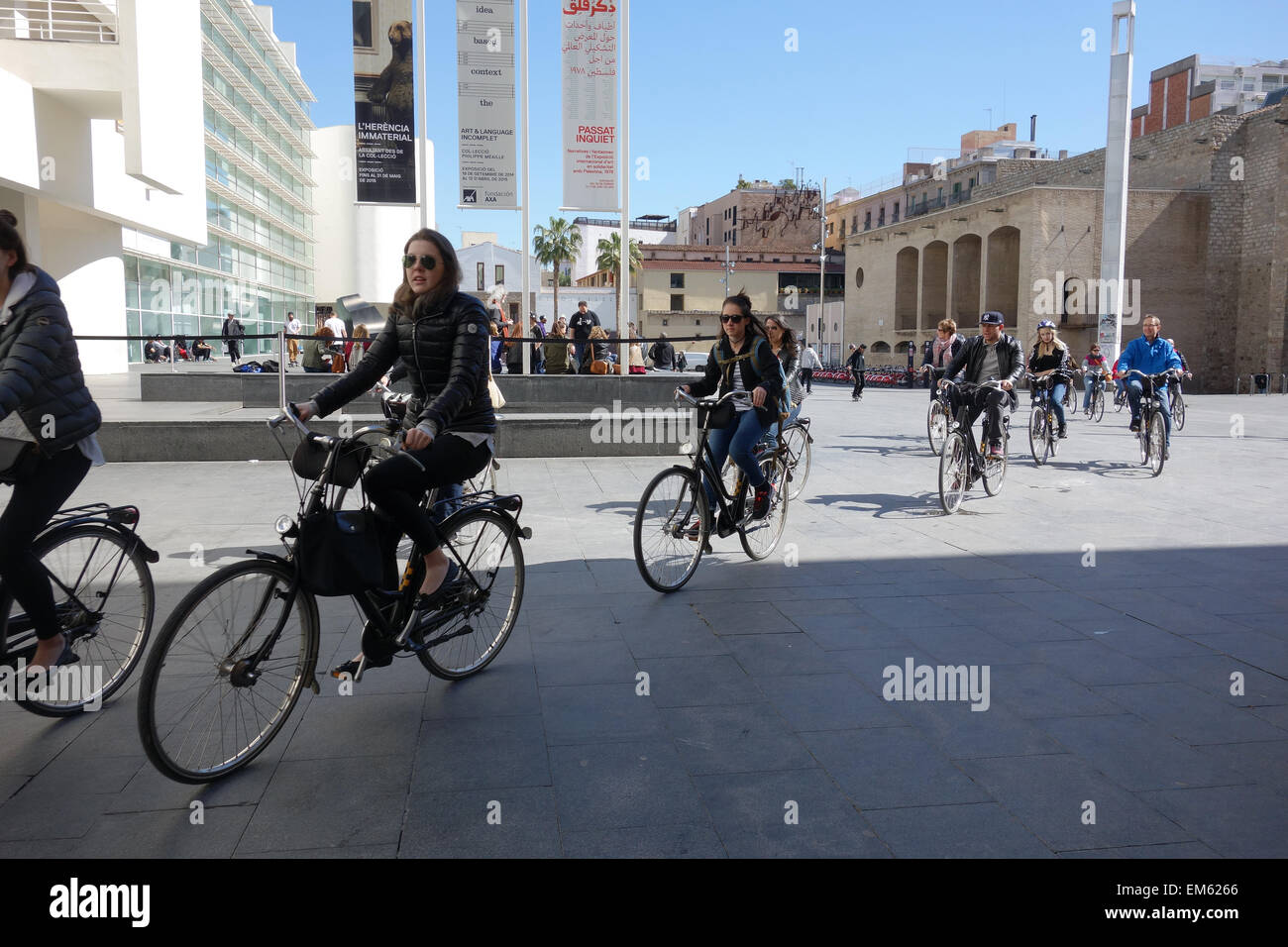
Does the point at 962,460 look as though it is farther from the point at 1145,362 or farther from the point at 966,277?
the point at 966,277

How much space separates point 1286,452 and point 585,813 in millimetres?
14320

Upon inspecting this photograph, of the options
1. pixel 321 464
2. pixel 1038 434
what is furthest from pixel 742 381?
pixel 1038 434

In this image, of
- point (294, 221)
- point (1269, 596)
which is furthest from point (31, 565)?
point (294, 221)

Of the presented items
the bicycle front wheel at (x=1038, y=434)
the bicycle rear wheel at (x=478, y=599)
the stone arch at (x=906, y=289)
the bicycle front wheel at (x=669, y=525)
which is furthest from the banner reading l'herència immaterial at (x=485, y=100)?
the stone arch at (x=906, y=289)

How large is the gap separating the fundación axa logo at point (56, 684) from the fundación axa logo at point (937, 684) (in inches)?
132

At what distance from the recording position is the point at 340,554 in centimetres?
343

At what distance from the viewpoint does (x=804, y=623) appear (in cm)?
521

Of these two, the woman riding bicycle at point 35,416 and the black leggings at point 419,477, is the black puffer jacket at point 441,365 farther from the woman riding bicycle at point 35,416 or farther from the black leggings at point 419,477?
the woman riding bicycle at point 35,416

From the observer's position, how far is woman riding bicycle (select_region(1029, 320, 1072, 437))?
494 inches

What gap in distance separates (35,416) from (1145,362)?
12035mm

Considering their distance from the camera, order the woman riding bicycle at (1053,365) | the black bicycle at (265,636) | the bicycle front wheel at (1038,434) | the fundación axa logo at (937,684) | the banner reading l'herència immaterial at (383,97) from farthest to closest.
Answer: the banner reading l'herència immaterial at (383,97)
the woman riding bicycle at (1053,365)
the bicycle front wheel at (1038,434)
the fundación axa logo at (937,684)
the black bicycle at (265,636)

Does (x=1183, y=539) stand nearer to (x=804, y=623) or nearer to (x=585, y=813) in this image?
(x=804, y=623)

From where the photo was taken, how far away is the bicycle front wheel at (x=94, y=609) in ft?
12.4
